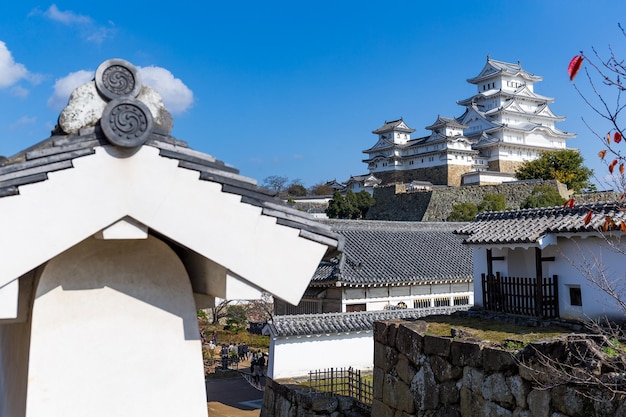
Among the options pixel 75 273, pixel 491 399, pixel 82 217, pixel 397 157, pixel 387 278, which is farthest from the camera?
pixel 397 157

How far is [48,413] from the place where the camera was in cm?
259

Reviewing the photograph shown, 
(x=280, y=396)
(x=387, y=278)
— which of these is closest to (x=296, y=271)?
(x=280, y=396)

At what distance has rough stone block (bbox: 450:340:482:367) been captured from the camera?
792 centimetres

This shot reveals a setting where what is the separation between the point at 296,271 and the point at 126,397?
111 cm

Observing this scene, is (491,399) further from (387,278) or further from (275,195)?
(387,278)

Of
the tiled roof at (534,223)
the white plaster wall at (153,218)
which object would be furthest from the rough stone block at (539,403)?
the white plaster wall at (153,218)

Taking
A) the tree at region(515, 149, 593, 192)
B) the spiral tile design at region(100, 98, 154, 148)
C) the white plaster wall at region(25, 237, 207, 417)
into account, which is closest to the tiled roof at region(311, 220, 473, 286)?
the white plaster wall at region(25, 237, 207, 417)

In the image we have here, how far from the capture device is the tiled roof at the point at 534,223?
9367mm

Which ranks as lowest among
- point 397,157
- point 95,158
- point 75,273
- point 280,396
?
point 280,396

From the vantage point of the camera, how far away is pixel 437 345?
29.1ft

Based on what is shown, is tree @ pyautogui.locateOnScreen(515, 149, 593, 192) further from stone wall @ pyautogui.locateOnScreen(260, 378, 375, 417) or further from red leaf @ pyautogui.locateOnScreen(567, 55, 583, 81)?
red leaf @ pyautogui.locateOnScreen(567, 55, 583, 81)

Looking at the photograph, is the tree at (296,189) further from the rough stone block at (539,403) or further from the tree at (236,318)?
the rough stone block at (539,403)

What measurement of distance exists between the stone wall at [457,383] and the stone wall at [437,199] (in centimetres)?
3515

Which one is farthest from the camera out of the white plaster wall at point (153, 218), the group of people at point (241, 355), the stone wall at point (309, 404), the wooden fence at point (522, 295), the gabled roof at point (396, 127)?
the gabled roof at point (396, 127)
